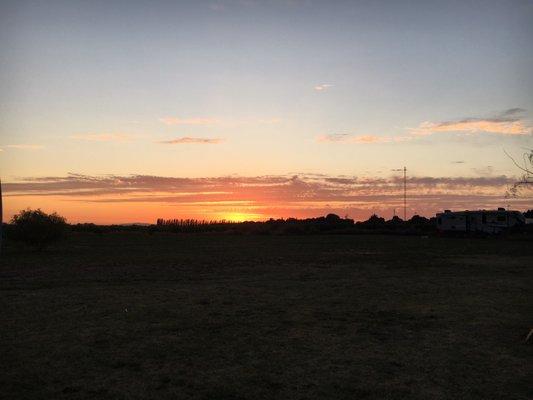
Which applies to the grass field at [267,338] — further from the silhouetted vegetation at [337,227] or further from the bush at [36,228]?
the silhouetted vegetation at [337,227]

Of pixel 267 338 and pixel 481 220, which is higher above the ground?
pixel 481 220

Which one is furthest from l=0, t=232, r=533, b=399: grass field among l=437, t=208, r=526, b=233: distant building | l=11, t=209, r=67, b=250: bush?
l=437, t=208, r=526, b=233: distant building

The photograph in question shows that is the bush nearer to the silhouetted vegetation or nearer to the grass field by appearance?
the grass field

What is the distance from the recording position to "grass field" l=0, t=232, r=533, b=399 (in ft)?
22.2

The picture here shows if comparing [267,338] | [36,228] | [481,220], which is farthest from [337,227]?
[267,338]

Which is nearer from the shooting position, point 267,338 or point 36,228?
point 267,338

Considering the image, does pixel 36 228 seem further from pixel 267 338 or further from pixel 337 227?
pixel 337 227

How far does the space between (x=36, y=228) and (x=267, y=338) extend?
30943 millimetres

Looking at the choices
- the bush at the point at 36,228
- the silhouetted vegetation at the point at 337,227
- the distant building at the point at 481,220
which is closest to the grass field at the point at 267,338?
the bush at the point at 36,228

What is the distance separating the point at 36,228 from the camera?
3572 centimetres

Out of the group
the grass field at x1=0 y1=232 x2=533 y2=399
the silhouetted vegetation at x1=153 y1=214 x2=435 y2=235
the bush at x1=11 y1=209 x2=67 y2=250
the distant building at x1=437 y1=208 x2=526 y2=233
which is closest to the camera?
the grass field at x1=0 y1=232 x2=533 y2=399

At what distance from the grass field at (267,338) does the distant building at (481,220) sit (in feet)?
124

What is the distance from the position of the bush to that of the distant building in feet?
135

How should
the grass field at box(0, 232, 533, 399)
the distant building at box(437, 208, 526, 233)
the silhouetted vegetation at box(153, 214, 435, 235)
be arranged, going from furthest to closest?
1. the silhouetted vegetation at box(153, 214, 435, 235)
2. the distant building at box(437, 208, 526, 233)
3. the grass field at box(0, 232, 533, 399)
